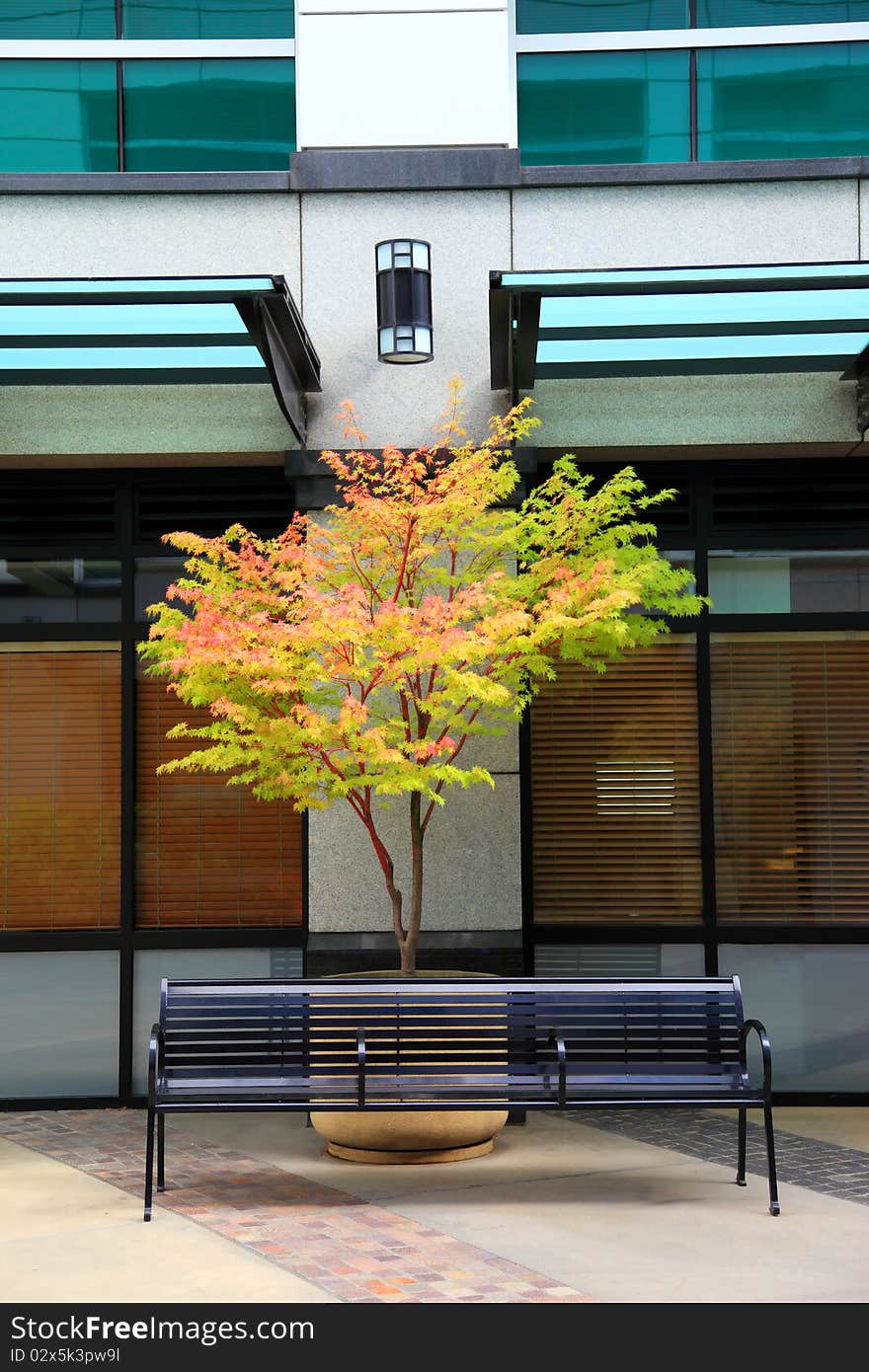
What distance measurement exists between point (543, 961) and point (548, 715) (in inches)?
64.8

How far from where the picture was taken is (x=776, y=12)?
1017 cm

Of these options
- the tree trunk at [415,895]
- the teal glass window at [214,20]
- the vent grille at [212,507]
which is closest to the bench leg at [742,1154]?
the tree trunk at [415,895]

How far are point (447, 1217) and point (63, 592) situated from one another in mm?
5198

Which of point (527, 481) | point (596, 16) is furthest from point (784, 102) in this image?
point (527, 481)

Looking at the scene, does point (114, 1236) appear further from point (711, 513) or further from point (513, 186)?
point (513, 186)

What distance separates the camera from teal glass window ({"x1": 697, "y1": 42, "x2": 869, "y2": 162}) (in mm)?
10070

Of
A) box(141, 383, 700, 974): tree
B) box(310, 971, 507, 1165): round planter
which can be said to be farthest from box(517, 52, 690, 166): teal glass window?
box(310, 971, 507, 1165): round planter

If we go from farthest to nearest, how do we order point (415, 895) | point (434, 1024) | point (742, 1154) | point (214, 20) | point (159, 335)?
point (214, 20)
point (159, 335)
point (415, 895)
point (434, 1024)
point (742, 1154)

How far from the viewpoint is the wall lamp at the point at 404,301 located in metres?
8.90

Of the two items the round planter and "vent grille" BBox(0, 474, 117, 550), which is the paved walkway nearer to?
the round planter

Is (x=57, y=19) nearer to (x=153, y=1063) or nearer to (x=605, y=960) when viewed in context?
(x=153, y=1063)

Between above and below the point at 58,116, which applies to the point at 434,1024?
below

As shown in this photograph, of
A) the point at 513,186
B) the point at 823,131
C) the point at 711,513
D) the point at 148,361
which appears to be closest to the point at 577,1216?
the point at 711,513

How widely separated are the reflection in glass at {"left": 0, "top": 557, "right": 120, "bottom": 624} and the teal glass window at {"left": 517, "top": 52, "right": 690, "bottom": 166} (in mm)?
4116
